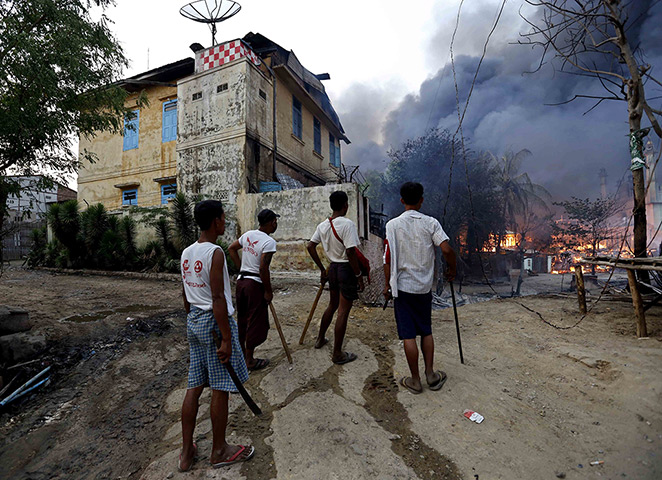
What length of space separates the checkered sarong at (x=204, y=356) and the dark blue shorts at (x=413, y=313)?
54.0 inches

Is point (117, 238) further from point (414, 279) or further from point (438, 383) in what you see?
point (438, 383)

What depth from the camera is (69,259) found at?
1120 cm

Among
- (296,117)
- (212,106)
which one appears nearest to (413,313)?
(212,106)

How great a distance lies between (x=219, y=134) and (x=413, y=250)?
33.5 ft

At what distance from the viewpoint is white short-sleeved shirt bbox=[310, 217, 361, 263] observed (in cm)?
297

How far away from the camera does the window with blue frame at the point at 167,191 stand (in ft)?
41.9

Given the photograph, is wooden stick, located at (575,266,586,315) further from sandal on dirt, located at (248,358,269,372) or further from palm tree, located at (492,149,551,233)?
palm tree, located at (492,149,551,233)

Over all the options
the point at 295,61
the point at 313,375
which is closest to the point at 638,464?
the point at 313,375

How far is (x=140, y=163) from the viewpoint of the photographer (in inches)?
521

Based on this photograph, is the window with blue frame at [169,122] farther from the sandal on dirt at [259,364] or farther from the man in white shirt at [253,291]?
the sandal on dirt at [259,364]

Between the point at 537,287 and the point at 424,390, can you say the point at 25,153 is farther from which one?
the point at 537,287

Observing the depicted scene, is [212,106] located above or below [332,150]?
below

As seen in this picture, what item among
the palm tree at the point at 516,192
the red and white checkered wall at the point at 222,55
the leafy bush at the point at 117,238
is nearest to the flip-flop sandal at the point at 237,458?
the leafy bush at the point at 117,238

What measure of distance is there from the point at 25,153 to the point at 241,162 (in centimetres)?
646
